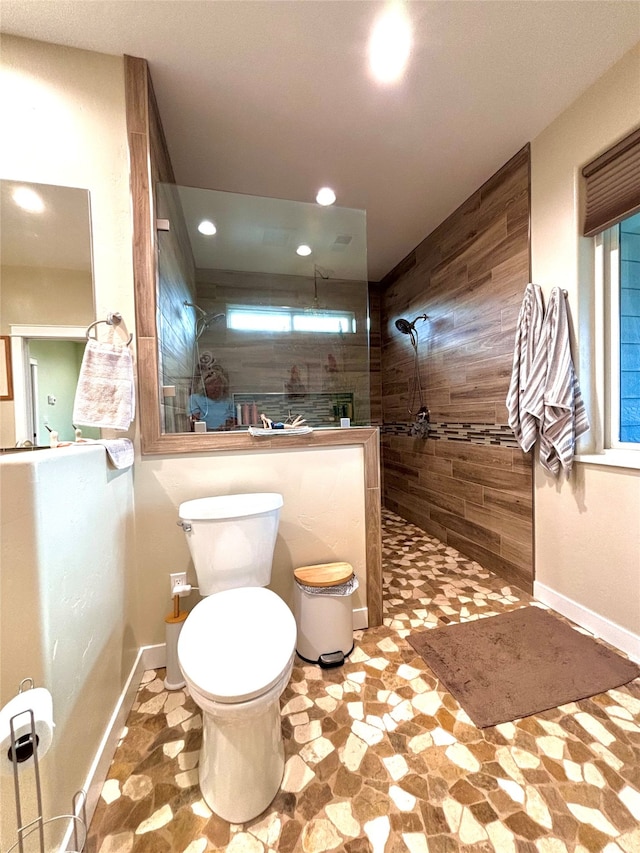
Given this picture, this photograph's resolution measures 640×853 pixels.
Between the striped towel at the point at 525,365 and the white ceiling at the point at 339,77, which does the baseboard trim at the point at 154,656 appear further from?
the white ceiling at the point at 339,77

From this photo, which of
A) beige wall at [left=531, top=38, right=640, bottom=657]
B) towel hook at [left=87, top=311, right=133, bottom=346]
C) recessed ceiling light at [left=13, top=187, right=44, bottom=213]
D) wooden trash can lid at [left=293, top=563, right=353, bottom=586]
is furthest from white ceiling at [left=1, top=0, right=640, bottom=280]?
wooden trash can lid at [left=293, top=563, right=353, bottom=586]

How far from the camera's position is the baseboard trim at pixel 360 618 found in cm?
172

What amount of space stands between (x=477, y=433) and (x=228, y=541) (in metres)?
1.93

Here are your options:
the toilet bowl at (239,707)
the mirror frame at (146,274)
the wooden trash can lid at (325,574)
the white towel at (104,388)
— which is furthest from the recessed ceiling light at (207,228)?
the toilet bowl at (239,707)

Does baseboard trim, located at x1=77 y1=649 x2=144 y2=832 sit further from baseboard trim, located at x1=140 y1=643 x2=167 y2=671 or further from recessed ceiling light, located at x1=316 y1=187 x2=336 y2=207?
recessed ceiling light, located at x1=316 y1=187 x2=336 y2=207

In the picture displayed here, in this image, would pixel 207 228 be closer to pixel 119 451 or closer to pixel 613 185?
pixel 119 451

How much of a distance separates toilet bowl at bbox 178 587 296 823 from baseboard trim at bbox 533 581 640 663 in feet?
5.26

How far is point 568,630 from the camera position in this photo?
1695mm

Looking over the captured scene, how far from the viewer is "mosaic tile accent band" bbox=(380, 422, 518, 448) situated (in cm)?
218

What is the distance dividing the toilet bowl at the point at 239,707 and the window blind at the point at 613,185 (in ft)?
7.46

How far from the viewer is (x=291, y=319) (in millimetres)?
2645

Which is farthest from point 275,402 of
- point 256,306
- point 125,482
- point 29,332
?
point 29,332

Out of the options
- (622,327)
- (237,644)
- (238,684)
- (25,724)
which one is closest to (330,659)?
(237,644)

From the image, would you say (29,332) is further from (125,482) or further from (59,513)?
(59,513)
